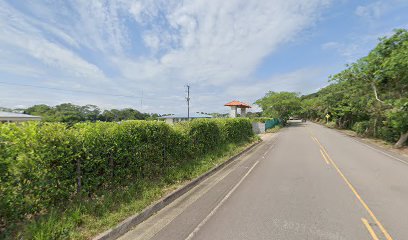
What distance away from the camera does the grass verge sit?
13.1ft

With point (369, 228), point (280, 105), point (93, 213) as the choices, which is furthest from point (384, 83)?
point (280, 105)

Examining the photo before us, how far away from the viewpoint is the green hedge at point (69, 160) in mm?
4129

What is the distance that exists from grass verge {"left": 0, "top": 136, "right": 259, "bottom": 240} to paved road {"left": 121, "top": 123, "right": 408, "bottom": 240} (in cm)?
56

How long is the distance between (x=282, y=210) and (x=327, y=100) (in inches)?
1772

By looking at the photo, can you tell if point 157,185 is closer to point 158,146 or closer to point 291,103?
point 158,146

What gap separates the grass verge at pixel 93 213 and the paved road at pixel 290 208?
56 centimetres

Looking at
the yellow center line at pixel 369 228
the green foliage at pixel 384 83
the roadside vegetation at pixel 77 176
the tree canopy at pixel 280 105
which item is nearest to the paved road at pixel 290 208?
the yellow center line at pixel 369 228

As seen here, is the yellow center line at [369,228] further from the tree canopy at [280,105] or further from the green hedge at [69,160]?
the tree canopy at [280,105]

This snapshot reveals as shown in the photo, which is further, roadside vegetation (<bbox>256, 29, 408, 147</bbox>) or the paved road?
roadside vegetation (<bbox>256, 29, 408, 147</bbox>)

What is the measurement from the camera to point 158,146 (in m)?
8.35

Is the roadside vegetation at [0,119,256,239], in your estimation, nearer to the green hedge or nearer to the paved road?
the green hedge

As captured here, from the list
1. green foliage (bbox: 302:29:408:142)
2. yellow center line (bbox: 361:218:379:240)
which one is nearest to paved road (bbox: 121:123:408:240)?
yellow center line (bbox: 361:218:379:240)

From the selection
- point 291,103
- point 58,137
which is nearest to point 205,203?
point 58,137

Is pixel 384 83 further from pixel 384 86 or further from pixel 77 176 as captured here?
pixel 77 176
